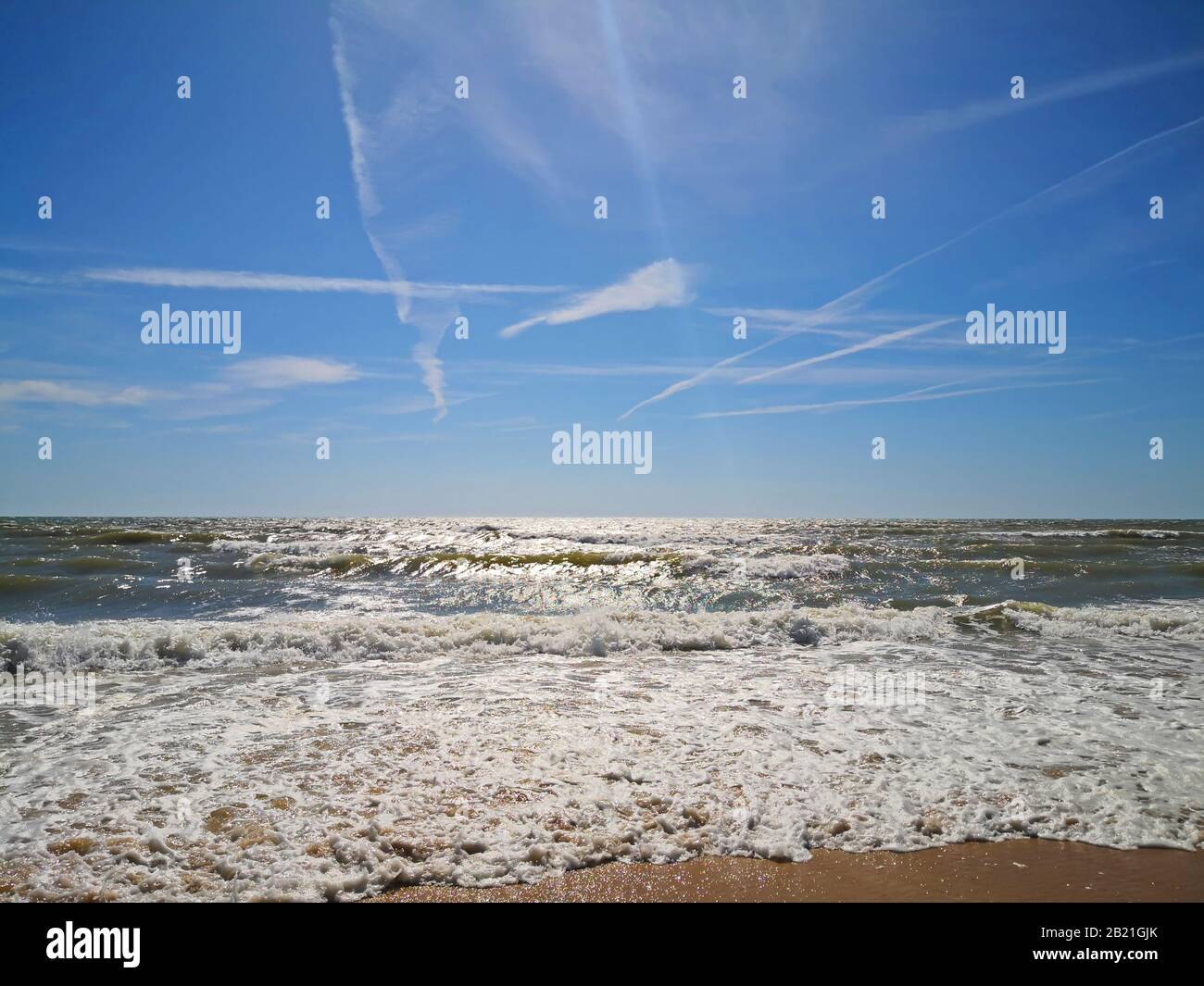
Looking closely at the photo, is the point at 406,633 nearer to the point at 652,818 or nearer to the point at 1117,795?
the point at 652,818

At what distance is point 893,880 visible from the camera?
4254 millimetres

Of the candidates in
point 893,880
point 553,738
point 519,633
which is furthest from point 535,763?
point 519,633

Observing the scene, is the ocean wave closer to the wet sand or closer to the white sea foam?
the white sea foam

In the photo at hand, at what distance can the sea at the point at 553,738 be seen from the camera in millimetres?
4609

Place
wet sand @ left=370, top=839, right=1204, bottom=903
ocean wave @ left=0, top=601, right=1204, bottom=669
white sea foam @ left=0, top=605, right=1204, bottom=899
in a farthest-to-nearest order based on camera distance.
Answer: ocean wave @ left=0, top=601, right=1204, bottom=669 < white sea foam @ left=0, top=605, right=1204, bottom=899 < wet sand @ left=370, top=839, right=1204, bottom=903

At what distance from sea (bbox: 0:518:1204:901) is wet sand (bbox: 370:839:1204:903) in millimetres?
140

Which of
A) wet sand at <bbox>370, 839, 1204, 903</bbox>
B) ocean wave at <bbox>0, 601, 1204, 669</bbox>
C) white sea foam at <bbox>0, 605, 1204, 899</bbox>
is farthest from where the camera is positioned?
ocean wave at <bbox>0, 601, 1204, 669</bbox>

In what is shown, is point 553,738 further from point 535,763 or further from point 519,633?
point 519,633

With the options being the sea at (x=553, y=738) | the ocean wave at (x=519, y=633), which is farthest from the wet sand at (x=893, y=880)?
the ocean wave at (x=519, y=633)

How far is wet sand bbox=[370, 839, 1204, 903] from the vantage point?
13.4 feet

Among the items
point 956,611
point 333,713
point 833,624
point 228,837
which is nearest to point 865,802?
point 228,837

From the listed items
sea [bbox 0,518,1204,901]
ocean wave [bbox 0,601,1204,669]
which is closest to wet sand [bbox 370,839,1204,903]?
sea [bbox 0,518,1204,901]

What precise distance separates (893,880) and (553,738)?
3482mm
